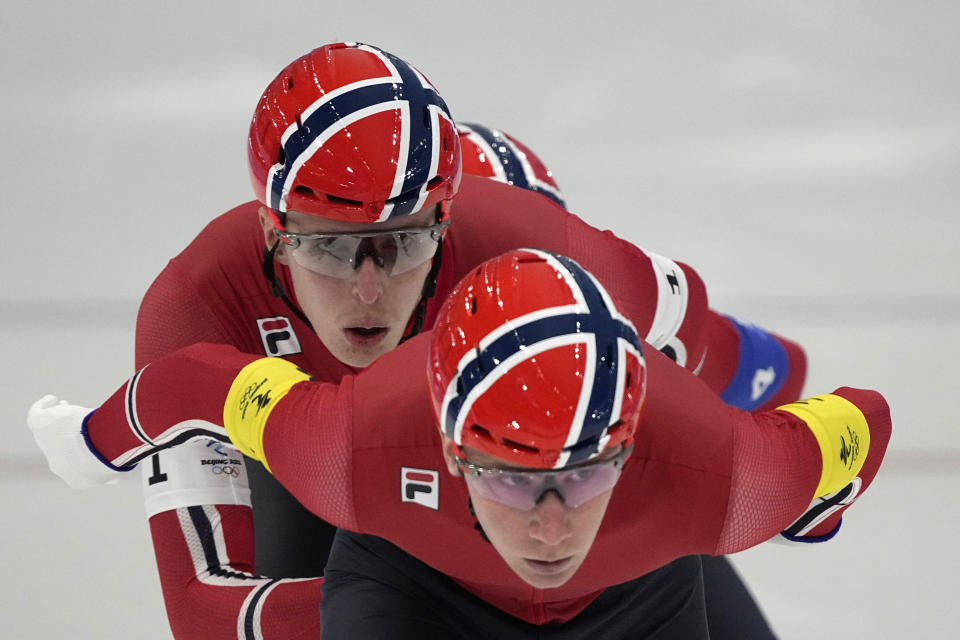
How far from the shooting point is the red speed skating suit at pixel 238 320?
117 inches

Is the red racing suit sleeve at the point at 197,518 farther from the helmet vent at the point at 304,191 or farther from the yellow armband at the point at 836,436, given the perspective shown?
the yellow armband at the point at 836,436

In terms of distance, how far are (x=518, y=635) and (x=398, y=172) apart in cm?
100

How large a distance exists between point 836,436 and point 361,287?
105 cm

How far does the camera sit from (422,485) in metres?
2.37

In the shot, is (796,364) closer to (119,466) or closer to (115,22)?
(119,466)

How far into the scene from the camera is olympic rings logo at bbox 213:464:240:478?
10.3 feet

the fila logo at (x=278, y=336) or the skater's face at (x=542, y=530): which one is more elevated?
the fila logo at (x=278, y=336)

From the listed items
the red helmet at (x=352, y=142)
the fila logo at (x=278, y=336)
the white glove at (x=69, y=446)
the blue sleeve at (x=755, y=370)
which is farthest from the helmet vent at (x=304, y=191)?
the blue sleeve at (x=755, y=370)

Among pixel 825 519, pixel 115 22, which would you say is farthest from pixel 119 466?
pixel 115 22

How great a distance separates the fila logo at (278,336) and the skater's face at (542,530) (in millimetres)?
983

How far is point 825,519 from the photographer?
2.70 metres

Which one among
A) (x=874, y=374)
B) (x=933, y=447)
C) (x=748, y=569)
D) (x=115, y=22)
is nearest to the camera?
(x=748, y=569)

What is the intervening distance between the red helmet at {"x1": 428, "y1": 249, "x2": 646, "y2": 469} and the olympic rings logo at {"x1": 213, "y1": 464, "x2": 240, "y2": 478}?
3.58 ft

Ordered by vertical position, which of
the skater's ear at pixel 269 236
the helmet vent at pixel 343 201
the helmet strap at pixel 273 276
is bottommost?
the helmet strap at pixel 273 276
